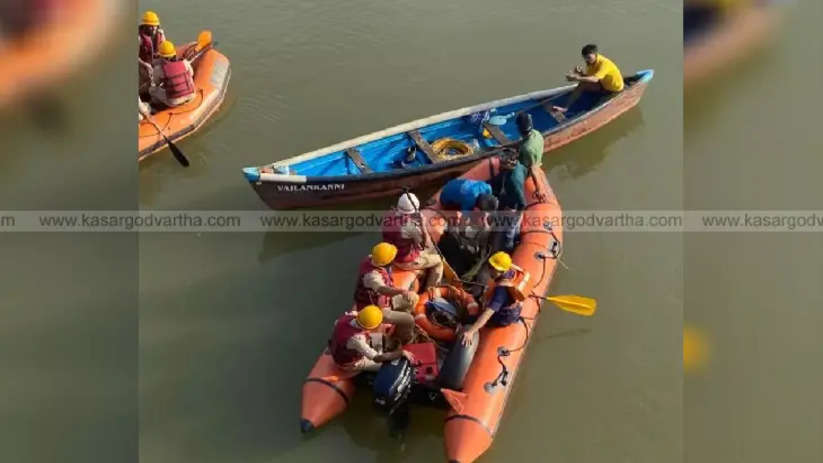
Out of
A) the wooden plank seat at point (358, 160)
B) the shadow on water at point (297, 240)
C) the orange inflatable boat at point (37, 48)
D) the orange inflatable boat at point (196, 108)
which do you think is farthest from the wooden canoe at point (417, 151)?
the orange inflatable boat at point (37, 48)

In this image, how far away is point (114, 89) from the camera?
178cm

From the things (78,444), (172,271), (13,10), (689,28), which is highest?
(13,10)

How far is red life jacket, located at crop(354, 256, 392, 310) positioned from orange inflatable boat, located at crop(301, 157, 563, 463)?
0.26m

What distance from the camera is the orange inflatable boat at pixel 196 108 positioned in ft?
24.0

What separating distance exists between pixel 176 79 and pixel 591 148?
14.2ft

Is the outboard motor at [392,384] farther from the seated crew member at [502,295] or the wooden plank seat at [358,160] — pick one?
the wooden plank seat at [358,160]

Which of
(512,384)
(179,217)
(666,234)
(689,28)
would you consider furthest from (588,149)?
(689,28)

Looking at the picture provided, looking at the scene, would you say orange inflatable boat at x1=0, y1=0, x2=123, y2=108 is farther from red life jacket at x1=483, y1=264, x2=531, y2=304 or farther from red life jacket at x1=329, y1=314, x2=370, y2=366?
red life jacket at x1=483, y1=264, x2=531, y2=304

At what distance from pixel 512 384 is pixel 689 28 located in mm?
3452

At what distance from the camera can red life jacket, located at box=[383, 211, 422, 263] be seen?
5.60 m

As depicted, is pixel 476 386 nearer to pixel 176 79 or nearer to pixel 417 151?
pixel 417 151

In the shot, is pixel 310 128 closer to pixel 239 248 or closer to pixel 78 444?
pixel 239 248

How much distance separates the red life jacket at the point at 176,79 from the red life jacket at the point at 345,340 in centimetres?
386

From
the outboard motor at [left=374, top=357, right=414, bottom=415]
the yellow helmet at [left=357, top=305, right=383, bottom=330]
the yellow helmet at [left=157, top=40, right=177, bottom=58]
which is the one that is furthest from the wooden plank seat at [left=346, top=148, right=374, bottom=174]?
the outboard motor at [left=374, top=357, right=414, bottom=415]
